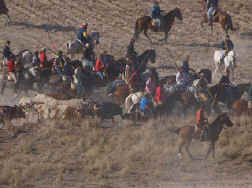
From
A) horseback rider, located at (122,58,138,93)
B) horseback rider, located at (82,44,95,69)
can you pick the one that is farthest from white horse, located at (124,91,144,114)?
horseback rider, located at (82,44,95,69)

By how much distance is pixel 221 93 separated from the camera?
847 inches

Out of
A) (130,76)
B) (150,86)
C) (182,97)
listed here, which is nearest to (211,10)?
(130,76)

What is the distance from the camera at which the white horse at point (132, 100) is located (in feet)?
69.1

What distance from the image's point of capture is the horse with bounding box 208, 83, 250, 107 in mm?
21453

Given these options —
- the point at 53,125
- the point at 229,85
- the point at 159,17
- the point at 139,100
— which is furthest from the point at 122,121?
the point at 159,17

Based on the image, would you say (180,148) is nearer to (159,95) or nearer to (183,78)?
(159,95)

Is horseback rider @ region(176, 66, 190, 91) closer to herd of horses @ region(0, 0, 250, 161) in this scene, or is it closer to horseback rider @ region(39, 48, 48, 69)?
herd of horses @ region(0, 0, 250, 161)

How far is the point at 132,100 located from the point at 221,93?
3145mm

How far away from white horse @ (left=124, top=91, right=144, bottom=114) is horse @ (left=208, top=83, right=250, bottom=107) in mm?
2497

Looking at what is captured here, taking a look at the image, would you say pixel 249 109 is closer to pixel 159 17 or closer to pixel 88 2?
pixel 159 17

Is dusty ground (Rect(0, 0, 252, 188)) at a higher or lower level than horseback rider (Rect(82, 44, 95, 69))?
lower

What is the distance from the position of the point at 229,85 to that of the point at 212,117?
4.15 ft

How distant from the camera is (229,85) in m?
21.4

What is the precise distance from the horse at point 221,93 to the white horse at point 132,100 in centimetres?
250
